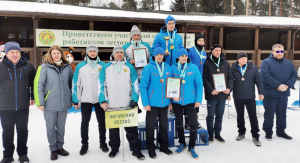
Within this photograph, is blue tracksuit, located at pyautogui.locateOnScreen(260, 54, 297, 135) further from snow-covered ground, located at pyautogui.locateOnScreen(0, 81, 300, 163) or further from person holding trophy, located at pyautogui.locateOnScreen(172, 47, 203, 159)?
person holding trophy, located at pyautogui.locateOnScreen(172, 47, 203, 159)

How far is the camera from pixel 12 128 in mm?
3383

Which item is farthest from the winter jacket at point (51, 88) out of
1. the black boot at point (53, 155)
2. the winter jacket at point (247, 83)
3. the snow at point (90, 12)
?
the snow at point (90, 12)

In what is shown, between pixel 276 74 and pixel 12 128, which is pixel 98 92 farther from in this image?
pixel 276 74

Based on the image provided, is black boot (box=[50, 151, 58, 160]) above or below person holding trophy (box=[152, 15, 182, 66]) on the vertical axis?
below

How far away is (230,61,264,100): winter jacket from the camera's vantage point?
4.23 meters

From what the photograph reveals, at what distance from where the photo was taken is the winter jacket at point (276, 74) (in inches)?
172

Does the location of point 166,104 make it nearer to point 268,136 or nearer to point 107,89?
point 107,89

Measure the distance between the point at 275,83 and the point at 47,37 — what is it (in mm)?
9041

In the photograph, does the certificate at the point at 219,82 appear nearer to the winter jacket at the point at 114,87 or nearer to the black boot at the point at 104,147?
the winter jacket at the point at 114,87

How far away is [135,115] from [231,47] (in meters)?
14.7

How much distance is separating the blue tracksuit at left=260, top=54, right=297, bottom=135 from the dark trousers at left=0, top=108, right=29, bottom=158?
4275 millimetres

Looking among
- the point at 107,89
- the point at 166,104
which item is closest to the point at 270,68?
the point at 166,104

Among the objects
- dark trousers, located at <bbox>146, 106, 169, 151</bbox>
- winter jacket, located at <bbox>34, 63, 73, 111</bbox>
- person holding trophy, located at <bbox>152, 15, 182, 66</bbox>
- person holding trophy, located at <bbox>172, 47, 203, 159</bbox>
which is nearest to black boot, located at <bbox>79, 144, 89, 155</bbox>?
winter jacket, located at <bbox>34, 63, 73, 111</bbox>

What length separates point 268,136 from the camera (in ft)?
14.7
